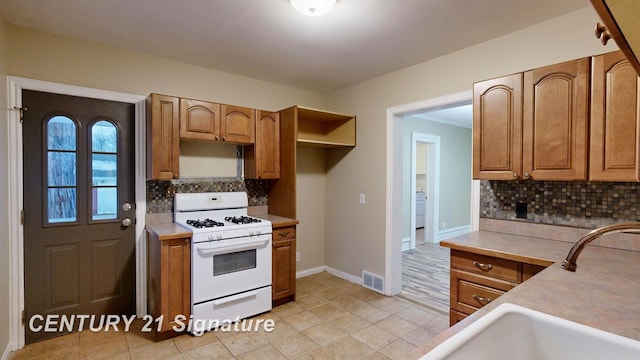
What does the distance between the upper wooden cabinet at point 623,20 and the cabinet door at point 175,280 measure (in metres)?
2.70

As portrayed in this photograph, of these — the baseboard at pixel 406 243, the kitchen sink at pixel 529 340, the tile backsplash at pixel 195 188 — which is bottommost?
the baseboard at pixel 406 243

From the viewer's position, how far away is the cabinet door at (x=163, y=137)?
2.67 metres

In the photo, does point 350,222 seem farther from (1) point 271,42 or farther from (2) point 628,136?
(2) point 628,136

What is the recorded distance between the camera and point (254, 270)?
290 cm

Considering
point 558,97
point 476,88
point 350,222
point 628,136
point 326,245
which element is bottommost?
point 326,245

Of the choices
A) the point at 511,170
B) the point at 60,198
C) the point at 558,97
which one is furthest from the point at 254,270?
Answer: the point at 558,97

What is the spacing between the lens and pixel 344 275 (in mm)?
3979

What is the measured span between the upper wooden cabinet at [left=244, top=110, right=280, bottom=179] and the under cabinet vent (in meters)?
1.56

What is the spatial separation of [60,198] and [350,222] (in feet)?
9.45

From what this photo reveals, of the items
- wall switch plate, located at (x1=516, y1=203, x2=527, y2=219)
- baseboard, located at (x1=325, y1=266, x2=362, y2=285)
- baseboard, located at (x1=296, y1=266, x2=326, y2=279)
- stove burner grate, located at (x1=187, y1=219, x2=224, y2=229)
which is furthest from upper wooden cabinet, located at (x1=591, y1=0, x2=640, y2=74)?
baseboard, located at (x1=296, y1=266, x2=326, y2=279)

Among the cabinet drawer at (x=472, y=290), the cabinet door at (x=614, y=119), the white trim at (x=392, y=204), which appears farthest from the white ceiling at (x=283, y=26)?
the cabinet drawer at (x=472, y=290)

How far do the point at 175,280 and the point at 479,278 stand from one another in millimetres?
2265

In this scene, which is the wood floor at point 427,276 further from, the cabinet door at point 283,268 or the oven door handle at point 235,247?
the oven door handle at point 235,247

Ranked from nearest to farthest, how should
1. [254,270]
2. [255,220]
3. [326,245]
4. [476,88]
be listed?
[476,88] < [254,270] < [255,220] < [326,245]
